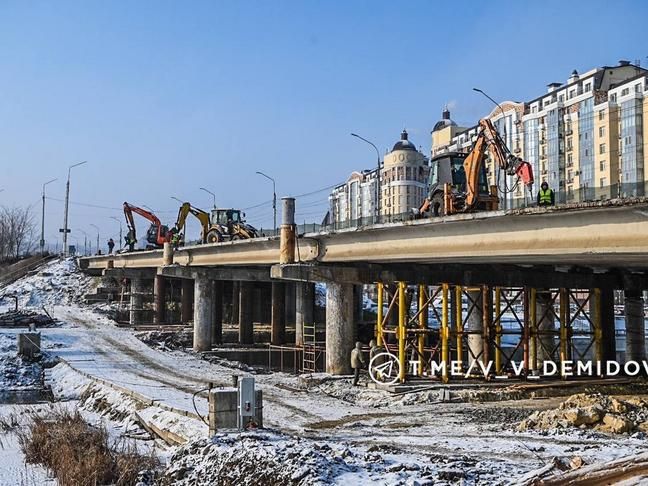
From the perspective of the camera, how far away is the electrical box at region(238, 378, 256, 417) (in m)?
12.4

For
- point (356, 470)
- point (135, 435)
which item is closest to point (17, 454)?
point (135, 435)

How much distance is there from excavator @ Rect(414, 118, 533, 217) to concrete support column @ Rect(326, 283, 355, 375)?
4.36m

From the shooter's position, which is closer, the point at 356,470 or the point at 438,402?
the point at 356,470

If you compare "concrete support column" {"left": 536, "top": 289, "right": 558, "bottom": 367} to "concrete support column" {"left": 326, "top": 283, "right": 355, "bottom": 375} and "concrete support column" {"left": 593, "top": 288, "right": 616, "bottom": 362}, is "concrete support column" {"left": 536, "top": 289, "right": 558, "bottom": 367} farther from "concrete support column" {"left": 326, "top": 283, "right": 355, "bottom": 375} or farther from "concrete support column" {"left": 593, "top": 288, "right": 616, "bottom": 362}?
"concrete support column" {"left": 326, "top": 283, "right": 355, "bottom": 375}

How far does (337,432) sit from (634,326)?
2186 centimetres

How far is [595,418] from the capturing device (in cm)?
1440

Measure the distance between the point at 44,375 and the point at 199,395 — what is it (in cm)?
1138

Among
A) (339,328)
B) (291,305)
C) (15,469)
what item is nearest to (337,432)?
(15,469)

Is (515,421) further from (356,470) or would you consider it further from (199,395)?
(199,395)

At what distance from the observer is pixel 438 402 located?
19.8 meters

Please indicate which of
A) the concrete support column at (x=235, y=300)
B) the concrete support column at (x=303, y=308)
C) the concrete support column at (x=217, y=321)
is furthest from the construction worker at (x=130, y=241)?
the concrete support column at (x=303, y=308)

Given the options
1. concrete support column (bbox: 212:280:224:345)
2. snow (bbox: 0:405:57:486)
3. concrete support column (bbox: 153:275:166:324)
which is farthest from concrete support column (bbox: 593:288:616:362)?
concrete support column (bbox: 153:275:166:324)

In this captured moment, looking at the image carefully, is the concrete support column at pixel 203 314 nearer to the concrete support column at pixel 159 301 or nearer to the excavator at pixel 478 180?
the concrete support column at pixel 159 301

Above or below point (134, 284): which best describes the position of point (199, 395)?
below
